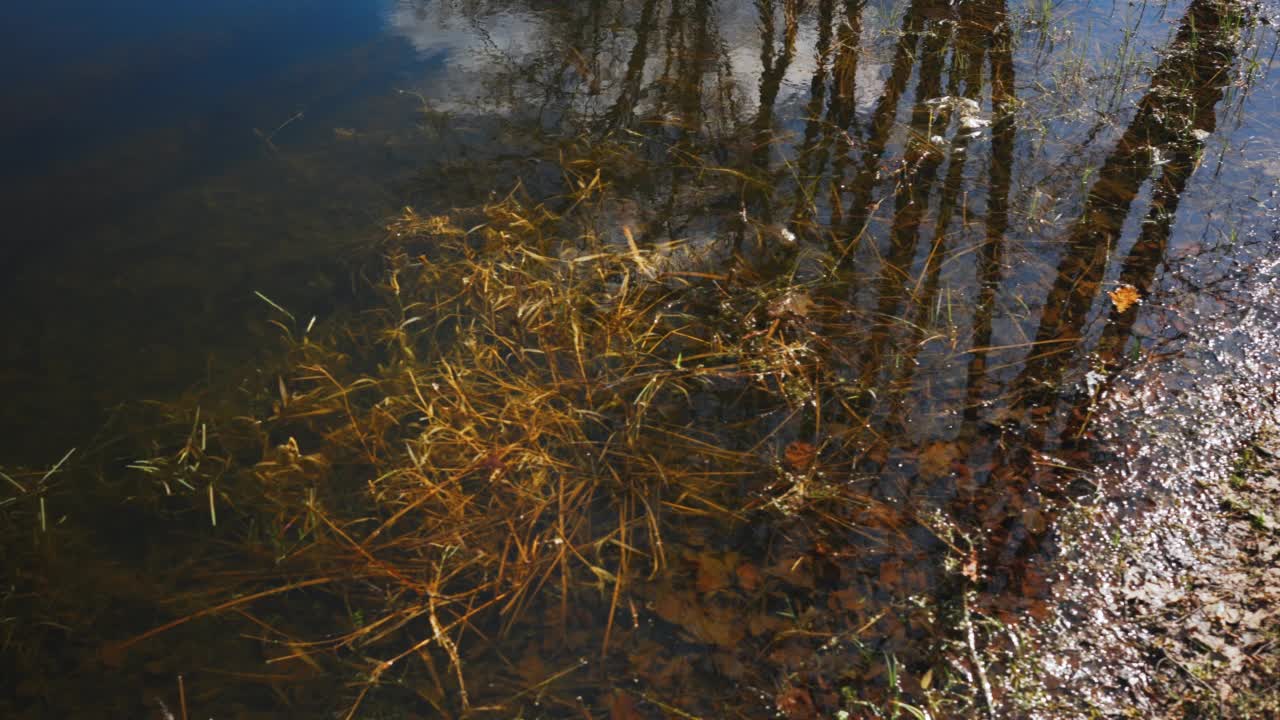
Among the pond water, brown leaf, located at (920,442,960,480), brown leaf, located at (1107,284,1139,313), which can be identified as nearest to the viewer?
the pond water

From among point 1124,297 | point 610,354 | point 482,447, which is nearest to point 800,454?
point 610,354

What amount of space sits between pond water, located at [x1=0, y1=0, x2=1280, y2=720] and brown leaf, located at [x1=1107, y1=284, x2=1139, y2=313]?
0.06 ft

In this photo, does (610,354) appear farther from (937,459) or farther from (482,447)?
(937,459)

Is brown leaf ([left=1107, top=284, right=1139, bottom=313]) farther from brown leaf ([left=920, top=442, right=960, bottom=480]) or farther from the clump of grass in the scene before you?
the clump of grass

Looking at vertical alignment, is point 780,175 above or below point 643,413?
→ above

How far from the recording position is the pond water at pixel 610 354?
1.93m

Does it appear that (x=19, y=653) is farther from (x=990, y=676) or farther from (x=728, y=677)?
(x=990, y=676)

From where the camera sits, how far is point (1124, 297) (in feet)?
9.12

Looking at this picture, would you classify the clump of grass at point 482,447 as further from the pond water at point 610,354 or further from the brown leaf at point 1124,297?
the brown leaf at point 1124,297

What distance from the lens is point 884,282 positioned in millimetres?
2854

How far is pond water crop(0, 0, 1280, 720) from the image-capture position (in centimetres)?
193

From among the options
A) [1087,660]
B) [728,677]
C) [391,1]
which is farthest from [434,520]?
[391,1]

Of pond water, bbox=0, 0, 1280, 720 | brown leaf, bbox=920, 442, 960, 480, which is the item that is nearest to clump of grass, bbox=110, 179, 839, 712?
pond water, bbox=0, 0, 1280, 720

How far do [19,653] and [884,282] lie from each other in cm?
268
